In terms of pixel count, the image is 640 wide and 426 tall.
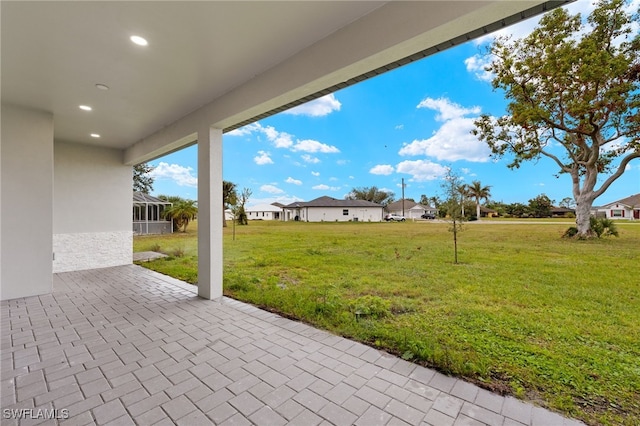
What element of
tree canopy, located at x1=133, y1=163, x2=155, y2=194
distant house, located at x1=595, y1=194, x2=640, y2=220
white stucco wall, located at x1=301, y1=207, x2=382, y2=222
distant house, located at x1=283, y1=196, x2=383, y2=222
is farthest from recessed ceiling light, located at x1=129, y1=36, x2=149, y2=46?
tree canopy, located at x1=133, y1=163, x2=155, y2=194

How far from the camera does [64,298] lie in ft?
13.3

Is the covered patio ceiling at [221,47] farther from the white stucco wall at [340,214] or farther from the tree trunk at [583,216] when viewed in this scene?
the white stucco wall at [340,214]

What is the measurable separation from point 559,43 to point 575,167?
58.5 inches

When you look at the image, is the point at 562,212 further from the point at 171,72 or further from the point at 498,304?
the point at 171,72

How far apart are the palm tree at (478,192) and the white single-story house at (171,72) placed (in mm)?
3214

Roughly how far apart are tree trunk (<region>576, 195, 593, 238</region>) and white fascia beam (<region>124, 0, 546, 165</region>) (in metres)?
2.66

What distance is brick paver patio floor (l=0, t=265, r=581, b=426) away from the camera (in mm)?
1662

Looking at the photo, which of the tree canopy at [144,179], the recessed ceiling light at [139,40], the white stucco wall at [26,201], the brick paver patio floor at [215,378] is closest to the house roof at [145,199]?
the tree canopy at [144,179]

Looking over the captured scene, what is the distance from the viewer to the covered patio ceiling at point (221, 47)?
2.03 m

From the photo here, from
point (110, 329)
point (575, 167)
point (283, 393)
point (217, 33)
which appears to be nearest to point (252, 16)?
point (217, 33)

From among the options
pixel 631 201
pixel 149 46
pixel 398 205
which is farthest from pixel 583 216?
pixel 149 46

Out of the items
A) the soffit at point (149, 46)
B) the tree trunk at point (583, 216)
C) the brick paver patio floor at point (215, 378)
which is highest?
the soffit at point (149, 46)

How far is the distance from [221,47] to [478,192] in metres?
4.77

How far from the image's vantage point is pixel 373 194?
867 centimetres
